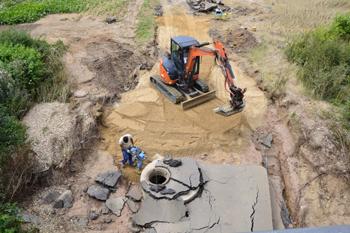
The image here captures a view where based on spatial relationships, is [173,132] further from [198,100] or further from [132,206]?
[132,206]

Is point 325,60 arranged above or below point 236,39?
above

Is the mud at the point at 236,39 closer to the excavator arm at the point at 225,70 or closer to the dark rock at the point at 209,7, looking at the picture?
the dark rock at the point at 209,7

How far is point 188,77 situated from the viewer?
30.8 ft

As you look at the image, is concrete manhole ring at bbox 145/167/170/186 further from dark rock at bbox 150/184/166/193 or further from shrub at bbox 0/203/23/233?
shrub at bbox 0/203/23/233

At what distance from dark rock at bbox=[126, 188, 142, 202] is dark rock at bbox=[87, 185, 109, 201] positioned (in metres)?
0.55

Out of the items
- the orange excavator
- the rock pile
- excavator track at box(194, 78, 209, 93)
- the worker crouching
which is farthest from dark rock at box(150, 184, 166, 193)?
the rock pile

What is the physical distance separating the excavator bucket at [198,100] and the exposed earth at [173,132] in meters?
0.20

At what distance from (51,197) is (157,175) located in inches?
103

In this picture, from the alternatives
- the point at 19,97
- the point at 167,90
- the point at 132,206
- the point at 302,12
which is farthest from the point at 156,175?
the point at 302,12

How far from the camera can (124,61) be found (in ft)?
39.1

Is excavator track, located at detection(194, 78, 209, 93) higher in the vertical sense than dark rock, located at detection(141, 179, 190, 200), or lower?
lower

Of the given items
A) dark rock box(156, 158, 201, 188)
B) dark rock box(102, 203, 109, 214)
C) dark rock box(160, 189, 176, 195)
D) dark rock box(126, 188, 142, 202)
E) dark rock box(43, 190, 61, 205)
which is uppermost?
dark rock box(160, 189, 176, 195)

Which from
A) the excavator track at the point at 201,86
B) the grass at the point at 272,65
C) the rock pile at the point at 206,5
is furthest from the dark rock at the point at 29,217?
the rock pile at the point at 206,5

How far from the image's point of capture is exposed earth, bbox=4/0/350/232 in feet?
20.4
